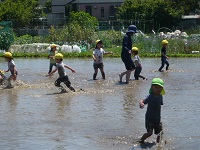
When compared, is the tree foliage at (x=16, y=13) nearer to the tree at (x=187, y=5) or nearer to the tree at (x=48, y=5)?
the tree at (x=48, y=5)

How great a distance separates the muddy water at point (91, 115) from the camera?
10.3 m

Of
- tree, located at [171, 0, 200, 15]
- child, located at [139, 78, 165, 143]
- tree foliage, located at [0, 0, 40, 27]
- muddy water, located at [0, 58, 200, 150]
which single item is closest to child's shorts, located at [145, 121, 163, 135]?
child, located at [139, 78, 165, 143]

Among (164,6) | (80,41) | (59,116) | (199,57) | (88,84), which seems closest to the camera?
(59,116)

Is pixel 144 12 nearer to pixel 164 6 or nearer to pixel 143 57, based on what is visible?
pixel 164 6

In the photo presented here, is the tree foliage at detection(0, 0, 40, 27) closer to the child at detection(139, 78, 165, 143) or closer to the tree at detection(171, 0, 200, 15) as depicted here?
the tree at detection(171, 0, 200, 15)

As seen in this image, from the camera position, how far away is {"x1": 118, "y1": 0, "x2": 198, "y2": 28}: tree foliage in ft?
209

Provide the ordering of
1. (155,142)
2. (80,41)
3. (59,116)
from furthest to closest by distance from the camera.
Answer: (80,41) < (59,116) < (155,142)

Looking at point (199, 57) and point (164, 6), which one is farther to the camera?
point (164, 6)

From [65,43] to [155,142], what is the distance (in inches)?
1177

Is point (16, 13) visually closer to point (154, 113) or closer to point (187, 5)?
point (187, 5)

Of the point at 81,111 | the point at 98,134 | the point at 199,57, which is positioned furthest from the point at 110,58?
the point at 98,134

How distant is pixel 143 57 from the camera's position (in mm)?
32781

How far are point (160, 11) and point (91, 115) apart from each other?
52059 millimetres

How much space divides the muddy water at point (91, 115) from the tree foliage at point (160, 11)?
43.5m
